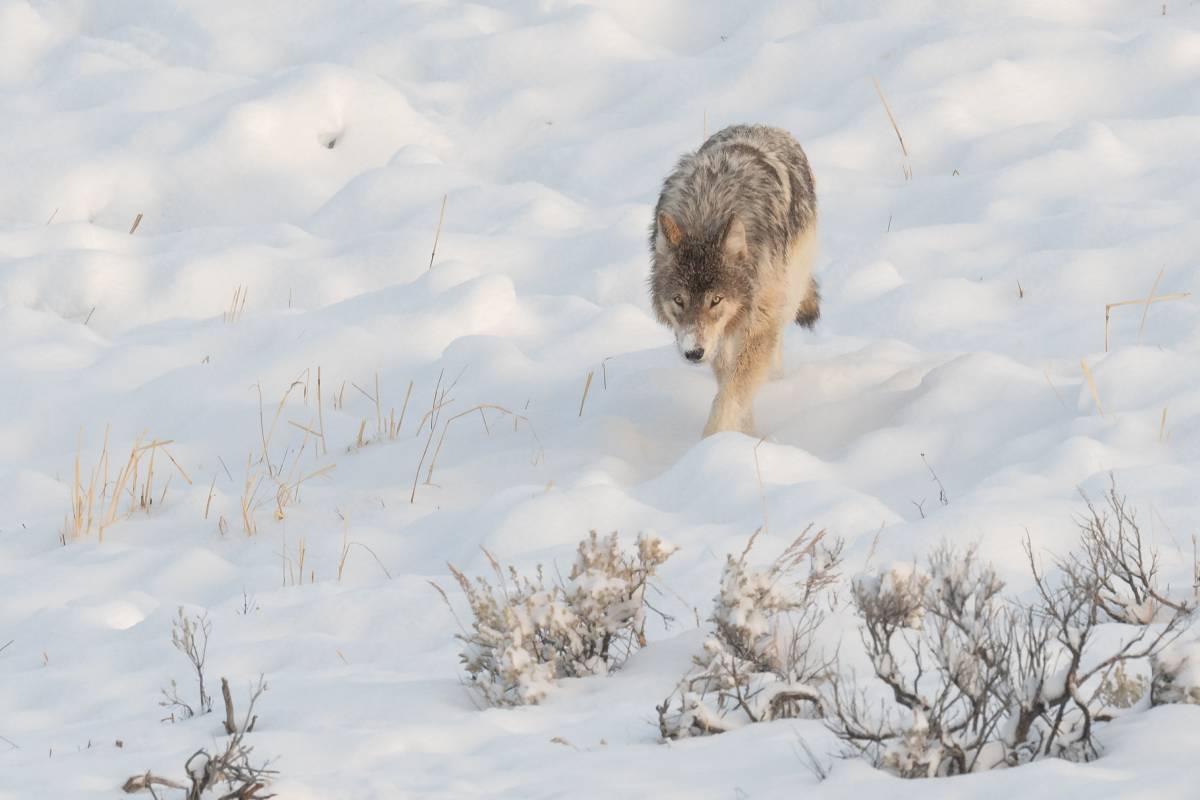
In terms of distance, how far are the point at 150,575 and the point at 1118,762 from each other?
3.89m

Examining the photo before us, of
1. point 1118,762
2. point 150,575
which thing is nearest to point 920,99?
point 150,575

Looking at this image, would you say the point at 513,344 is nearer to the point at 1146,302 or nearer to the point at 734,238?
the point at 734,238

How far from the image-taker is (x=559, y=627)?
3506 millimetres

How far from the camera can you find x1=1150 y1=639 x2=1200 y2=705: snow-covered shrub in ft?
8.83

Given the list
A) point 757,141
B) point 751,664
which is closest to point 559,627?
point 751,664

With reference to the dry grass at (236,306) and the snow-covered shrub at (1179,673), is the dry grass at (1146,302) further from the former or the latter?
the dry grass at (236,306)

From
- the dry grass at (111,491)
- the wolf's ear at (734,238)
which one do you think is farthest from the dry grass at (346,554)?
the wolf's ear at (734,238)

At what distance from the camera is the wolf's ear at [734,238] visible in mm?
6414

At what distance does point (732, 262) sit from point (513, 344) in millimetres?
1670

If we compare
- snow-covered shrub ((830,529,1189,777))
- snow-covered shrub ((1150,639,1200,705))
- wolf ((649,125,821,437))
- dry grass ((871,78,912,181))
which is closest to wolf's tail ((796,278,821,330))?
wolf ((649,125,821,437))

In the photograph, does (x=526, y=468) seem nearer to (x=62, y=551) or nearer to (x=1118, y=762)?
(x=62, y=551)

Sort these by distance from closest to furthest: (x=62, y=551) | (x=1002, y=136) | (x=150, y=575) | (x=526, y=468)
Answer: (x=150, y=575) < (x=62, y=551) < (x=526, y=468) < (x=1002, y=136)

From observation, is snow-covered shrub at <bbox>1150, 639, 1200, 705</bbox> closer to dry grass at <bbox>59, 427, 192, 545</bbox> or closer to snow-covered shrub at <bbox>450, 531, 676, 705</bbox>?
snow-covered shrub at <bbox>450, 531, 676, 705</bbox>

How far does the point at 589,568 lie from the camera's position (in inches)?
145
